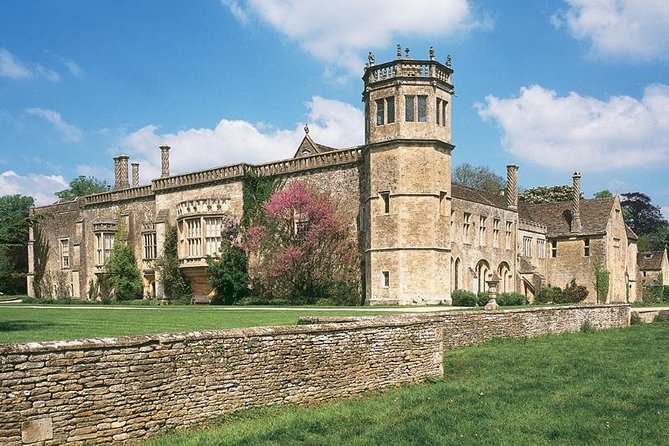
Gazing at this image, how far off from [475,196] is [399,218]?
33.1 feet

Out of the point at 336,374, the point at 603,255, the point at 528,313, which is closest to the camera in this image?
the point at 336,374

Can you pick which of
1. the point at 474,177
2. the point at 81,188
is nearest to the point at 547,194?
the point at 474,177

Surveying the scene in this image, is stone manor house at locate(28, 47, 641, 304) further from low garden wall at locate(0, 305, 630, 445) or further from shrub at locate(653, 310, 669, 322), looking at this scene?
low garden wall at locate(0, 305, 630, 445)

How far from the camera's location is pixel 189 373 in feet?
31.5

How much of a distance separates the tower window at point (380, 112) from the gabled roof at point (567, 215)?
20330 mm

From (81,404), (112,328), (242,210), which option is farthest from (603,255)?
(81,404)

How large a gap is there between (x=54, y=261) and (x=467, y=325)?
42172 mm

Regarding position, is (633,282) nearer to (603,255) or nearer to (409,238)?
(603,255)

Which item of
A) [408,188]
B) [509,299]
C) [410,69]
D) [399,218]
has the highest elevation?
[410,69]

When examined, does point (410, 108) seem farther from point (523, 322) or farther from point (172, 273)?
point (172, 273)

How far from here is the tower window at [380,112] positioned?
109 ft

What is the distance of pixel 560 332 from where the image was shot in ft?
73.8

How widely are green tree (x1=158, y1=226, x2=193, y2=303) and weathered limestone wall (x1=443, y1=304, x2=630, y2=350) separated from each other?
22527 mm

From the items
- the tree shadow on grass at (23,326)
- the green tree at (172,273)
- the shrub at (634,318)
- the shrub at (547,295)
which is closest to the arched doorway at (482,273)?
the shrub at (547,295)
